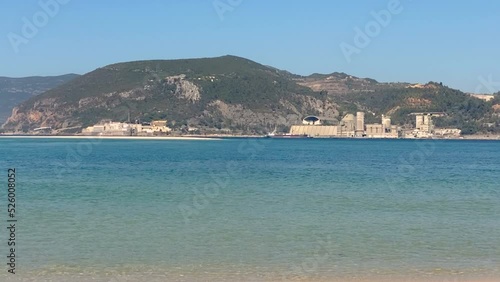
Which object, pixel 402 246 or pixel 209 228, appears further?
pixel 209 228

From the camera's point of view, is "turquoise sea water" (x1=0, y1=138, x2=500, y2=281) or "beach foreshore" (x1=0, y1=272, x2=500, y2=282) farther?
"turquoise sea water" (x1=0, y1=138, x2=500, y2=281)

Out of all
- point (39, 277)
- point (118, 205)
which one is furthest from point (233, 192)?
point (39, 277)

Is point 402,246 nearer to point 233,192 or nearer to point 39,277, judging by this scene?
point 39,277

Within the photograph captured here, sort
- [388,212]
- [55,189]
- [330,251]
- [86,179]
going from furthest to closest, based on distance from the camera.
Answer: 1. [86,179]
2. [55,189]
3. [388,212]
4. [330,251]

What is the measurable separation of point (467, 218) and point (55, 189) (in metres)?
19.9

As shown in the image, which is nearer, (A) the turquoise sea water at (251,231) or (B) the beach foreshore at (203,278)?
(B) the beach foreshore at (203,278)

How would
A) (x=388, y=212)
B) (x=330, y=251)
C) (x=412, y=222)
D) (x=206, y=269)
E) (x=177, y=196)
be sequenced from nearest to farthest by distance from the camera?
(x=206, y=269) < (x=330, y=251) < (x=412, y=222) < (x=388, y=212) < (x=177, y=196)

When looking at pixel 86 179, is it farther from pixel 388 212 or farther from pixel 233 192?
pixel 388 212

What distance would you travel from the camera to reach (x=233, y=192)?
118 feet

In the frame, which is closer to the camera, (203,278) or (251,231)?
(203,278)

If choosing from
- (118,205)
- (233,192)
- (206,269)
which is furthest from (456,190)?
(206,269)

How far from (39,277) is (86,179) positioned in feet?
93.4

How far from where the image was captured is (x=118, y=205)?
2955 cm

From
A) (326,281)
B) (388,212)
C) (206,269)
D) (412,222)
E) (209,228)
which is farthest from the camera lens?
(388,212)
